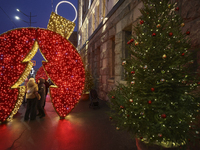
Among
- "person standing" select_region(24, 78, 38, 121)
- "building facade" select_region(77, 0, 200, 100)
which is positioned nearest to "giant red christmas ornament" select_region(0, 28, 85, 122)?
"person standing" select_region(24, 78, 38, 121)

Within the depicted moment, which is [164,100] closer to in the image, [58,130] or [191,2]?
[191,2]

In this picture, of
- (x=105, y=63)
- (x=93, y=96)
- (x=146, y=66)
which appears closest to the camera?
(x=146, y=66)

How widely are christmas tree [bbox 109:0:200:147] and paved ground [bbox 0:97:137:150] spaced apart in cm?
128

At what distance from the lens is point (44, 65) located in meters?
5.33

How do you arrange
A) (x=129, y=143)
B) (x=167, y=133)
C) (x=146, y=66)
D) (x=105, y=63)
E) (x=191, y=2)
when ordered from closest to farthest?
(x=167, y=133) → (x=146, y=66) → (x=191, y=2) → (x=129, y=143) → (x=105, y=63)

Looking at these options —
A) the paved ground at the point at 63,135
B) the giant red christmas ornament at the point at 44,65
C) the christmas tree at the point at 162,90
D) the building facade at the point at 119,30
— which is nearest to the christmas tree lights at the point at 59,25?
the giant red christmas ornament at the point at 44,65

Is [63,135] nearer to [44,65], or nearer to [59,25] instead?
[44,65]

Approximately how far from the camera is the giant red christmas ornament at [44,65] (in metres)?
5.18

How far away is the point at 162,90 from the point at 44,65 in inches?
181

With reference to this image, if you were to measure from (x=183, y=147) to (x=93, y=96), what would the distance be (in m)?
5.63

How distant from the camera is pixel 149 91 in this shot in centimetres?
267

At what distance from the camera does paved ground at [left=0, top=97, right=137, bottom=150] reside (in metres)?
3.49

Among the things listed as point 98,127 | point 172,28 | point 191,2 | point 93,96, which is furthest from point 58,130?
point 191,2

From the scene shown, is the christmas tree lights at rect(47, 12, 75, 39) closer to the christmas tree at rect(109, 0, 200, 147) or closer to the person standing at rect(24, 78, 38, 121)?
the person standing at rect(24, 78, 38, 121)
